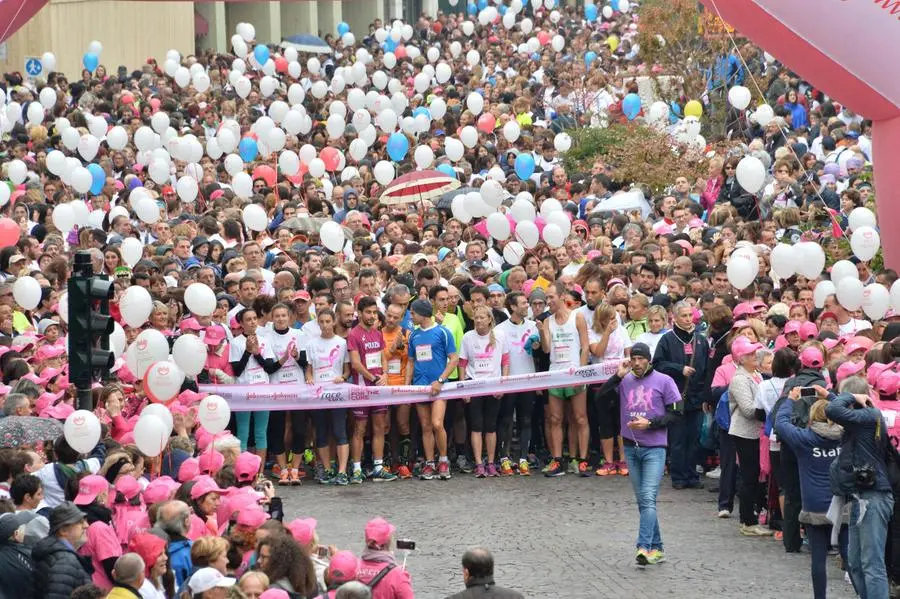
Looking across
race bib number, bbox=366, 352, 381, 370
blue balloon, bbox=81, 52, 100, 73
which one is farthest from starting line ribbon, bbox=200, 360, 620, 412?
blue balloon, bbox=81, 52, 100, 73

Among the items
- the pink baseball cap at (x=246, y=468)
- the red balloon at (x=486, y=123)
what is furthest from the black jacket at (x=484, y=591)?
the red balloon at (x=486, y=123)

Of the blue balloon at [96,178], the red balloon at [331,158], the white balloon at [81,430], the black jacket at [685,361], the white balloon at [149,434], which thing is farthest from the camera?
the red balloon at [331,158]

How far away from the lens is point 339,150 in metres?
23.9

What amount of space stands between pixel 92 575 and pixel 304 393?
515 cm

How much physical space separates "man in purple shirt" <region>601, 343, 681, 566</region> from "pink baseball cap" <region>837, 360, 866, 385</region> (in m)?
1.16

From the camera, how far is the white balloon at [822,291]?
14281 millimetres

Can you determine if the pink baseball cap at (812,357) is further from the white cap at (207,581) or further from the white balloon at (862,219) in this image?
the white balloon at (862,219)

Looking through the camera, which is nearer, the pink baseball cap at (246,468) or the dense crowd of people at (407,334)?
the dense crowd of people at (407,334)

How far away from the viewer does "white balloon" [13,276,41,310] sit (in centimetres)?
1454

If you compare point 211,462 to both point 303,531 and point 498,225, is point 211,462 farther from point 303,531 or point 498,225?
point 498,225

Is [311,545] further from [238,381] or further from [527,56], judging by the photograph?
[527,56]

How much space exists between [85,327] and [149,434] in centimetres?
84

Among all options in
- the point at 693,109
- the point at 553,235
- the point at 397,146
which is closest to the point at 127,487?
the point at 553,235

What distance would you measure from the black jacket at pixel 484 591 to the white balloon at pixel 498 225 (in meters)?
9.25
